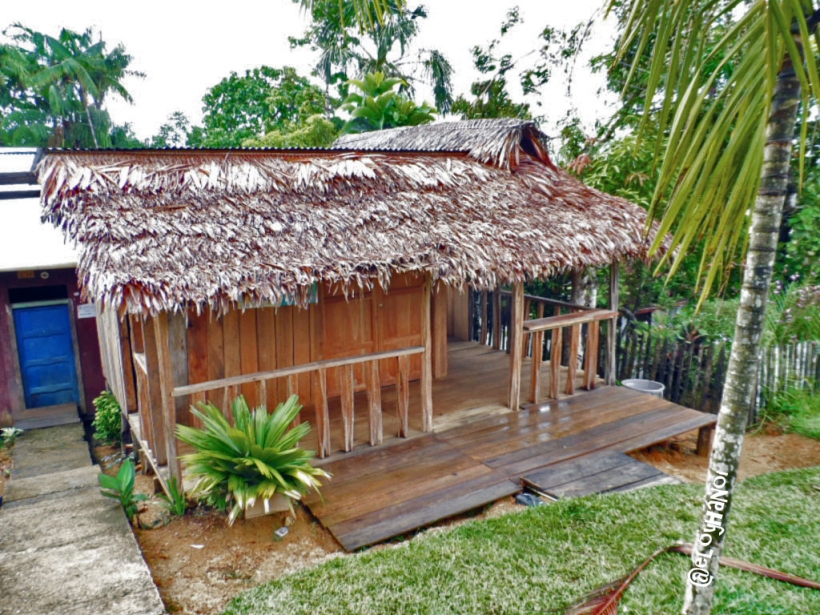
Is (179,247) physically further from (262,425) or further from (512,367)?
(512,367)

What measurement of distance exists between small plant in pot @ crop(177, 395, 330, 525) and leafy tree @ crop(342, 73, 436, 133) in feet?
40.4

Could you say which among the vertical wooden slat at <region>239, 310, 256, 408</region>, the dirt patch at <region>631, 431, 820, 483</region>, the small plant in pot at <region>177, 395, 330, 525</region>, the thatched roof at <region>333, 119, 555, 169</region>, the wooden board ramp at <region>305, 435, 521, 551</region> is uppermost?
the thatched roof at <region>333, 119, 555, 169</region>

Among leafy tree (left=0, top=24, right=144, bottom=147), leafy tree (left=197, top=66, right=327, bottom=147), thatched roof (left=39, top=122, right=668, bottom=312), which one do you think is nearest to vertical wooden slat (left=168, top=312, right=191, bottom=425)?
thatched roof (left=39, top=122, right=668, bottom=312)

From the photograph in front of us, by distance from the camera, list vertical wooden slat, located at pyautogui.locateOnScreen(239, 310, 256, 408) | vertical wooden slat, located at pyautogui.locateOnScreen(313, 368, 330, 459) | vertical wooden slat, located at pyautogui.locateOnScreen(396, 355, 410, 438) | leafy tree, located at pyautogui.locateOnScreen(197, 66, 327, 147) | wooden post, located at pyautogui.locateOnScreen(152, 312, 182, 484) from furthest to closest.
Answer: leafy tree, located at pyautogui.locateOnScreen(197, 66, 327, 147), vertical wooden slat, located at pyautogui.locateOnScreen(239, 310, 256, 408), vertical wooden slat, located at pyautogui.locateOnScreen(396, 355, 410, 438), vertical wooden slat, located at pyautogui.locateOnScreen(313, 368, 330, 459), wooden post, located at pyautogui.locateOnScreen(152, 312, 182, 484)

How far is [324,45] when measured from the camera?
19.9m

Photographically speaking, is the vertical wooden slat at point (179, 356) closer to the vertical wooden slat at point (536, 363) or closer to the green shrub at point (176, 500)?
the green shrub at point (176, 500)

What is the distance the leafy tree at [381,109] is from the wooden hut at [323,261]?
7315 millimetres

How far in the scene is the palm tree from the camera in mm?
1837

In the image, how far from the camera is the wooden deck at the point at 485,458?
4754 mm

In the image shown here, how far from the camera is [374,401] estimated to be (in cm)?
579

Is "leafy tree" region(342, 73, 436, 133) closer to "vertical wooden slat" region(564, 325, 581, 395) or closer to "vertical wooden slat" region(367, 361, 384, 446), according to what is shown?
"vertical wooden slat" region(564, 325, 581, 395)

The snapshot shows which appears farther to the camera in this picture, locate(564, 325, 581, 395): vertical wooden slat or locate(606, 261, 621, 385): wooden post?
locate(606, 261, 621, 385): wooden post

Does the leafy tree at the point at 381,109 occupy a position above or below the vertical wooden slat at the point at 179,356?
above

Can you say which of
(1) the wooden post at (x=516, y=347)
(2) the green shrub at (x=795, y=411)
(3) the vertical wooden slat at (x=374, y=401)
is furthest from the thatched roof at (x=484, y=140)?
(2) the green shrub at (x=795, y=411)
